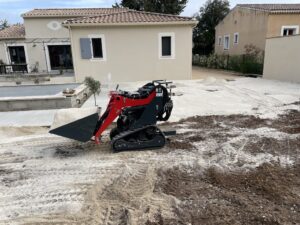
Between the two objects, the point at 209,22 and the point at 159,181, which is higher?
the point at 209,22

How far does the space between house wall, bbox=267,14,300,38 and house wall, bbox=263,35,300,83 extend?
5006 millimetres

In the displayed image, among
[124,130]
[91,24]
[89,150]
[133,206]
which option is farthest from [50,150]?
[91,24]

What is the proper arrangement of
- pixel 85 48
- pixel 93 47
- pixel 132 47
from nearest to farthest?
pixel 85 48 < pixel 93 47 < pixel 132 47

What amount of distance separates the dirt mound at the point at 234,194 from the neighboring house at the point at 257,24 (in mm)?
16725

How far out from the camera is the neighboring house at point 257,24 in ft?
58.3

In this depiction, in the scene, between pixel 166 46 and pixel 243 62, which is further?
pixel 243 62

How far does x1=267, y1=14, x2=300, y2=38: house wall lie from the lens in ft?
58.1

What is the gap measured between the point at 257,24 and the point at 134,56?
420 inches

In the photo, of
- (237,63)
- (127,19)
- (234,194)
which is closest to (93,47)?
(127,19)

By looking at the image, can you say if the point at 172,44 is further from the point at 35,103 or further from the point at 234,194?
the point at 234,194

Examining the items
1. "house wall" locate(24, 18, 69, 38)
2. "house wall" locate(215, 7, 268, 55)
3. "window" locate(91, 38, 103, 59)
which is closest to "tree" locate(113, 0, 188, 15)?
"house wall" locate(215, 7, 268, 55)

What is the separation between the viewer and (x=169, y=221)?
8.87 feet

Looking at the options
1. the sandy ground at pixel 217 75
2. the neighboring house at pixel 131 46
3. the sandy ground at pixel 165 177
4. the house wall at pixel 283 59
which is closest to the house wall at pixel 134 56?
the neighboring house at pixel 131 46

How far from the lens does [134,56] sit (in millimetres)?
13320
